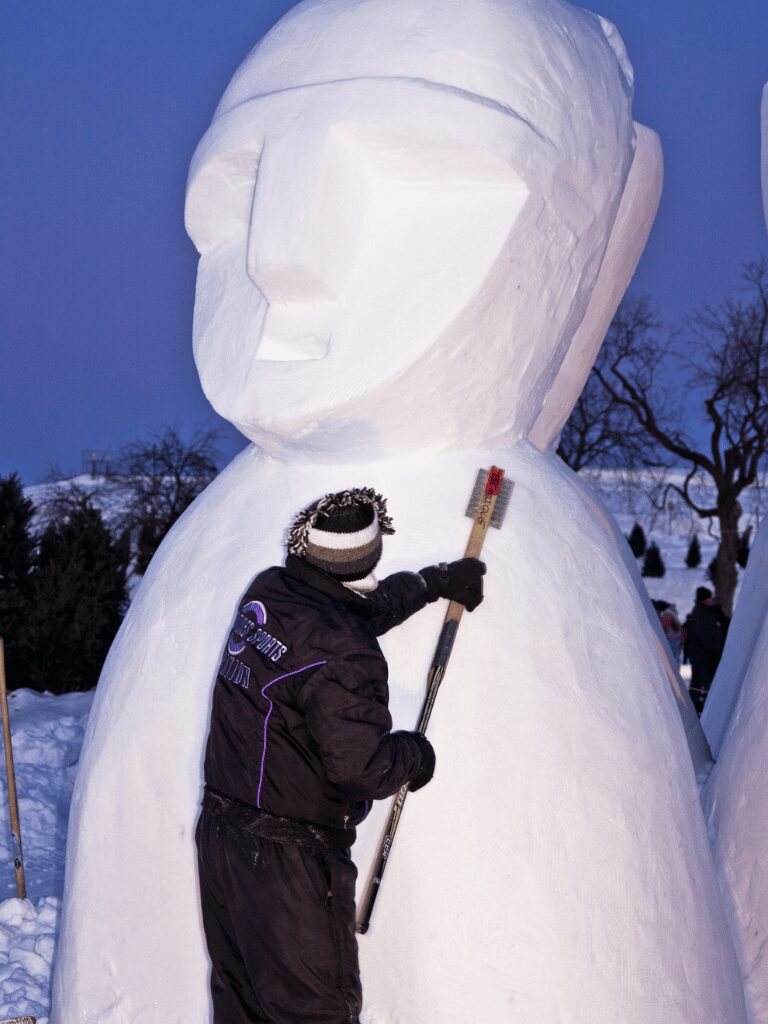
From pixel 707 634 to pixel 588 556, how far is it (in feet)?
20.4

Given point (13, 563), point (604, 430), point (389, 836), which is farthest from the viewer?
point (604, 430)

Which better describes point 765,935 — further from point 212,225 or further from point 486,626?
point 212,225

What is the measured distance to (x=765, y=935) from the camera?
10.8ft

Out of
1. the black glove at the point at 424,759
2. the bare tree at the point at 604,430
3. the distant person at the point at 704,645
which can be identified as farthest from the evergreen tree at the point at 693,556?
the black glove at the point at 424,759

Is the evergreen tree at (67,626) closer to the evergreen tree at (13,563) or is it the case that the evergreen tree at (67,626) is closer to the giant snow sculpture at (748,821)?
the evergreen tree at (13,563)

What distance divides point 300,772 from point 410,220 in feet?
4.86

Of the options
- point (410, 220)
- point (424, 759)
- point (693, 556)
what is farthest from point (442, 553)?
point (693, 556)

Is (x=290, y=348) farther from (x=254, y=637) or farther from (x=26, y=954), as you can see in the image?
(x=26, y=954)

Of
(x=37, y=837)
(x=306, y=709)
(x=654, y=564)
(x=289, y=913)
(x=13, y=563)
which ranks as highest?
(x=654, y=564)

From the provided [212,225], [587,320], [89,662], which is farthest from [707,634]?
[212,225]

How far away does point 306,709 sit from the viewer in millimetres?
2531

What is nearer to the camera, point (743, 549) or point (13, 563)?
point (13, 563)

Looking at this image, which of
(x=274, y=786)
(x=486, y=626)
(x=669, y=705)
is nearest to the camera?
(x=274, y=786)

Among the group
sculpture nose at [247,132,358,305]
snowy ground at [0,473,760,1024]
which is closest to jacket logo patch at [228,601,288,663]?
sculpture nose at [247,132,358,305]
